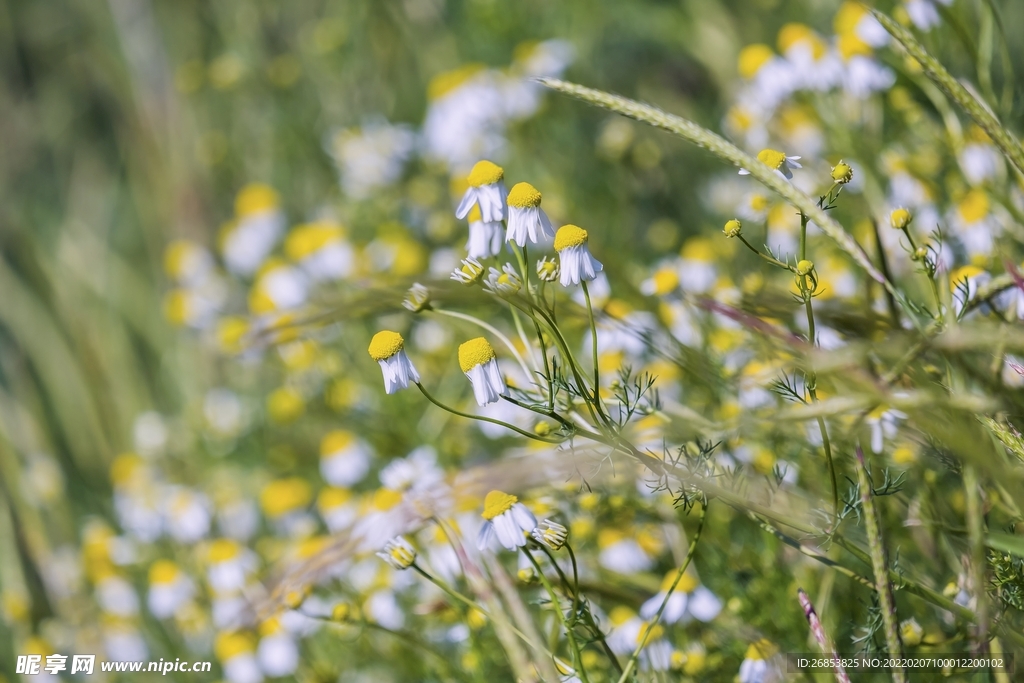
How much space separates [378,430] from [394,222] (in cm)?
58

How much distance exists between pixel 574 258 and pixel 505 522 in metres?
0.26

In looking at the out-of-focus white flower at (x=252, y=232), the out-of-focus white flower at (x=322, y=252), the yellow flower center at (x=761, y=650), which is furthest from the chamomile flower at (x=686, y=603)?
the out-of-focus white flower at (x=252, y=232)

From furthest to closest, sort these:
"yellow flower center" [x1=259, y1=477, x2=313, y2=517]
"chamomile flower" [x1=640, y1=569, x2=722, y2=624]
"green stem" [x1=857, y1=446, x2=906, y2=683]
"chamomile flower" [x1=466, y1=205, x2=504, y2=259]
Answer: "yellow flower center" [x1=259, y1=477, x2=313, y2=517] → "chamomile flower" [x1=640, y1=569, x2=722, y2=624] → "chamomile flower" [x1=466, y1=205, x2=504, y2=259] → "green stem" [x1=857, y1=446, x2=906, y2=683]

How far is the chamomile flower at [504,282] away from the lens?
77 cm

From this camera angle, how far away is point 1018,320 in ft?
3.29

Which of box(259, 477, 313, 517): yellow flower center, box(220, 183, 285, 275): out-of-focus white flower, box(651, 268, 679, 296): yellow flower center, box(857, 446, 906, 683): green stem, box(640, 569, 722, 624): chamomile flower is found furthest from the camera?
box(220, 183, 285, 275): out-of-focus white flower

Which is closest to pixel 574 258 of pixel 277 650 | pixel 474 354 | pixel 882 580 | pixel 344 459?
pixel 474 354

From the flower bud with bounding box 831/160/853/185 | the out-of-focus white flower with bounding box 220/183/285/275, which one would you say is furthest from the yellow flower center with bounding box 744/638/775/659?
the out-of-focus white flower with bounding box 220/183/285/275

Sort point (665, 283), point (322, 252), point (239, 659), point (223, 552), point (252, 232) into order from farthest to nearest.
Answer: point (252, 232), point (322, 252), point (223, 552), point (239, 659), point (665, 283)

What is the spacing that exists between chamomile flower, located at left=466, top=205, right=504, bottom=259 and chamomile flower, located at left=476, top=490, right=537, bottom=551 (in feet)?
0.80

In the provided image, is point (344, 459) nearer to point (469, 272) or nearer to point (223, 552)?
point (223, 552)

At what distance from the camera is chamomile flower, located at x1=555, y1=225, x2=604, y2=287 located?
0.80 metres

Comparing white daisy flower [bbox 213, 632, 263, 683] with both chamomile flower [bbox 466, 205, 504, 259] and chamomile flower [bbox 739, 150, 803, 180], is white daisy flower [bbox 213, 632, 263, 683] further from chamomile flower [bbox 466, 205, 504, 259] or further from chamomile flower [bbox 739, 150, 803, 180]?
chamomile flower [bbox 739, 150, 803, 180]

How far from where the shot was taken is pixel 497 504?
860 millimetres
